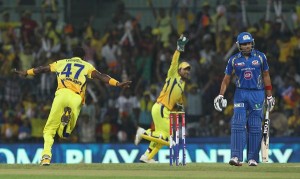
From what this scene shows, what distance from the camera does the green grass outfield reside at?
15.7 m

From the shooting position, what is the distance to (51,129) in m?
17.6

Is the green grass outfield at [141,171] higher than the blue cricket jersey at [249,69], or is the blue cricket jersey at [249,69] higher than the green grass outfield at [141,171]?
the blue cricket jersey at [249,69]

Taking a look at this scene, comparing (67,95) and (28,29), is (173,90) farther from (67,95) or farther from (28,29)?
(28,29)

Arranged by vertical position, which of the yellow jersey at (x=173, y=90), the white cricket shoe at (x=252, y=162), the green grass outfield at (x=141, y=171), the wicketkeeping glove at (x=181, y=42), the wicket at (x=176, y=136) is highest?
the wicketkeeping glove at (x=181, y=42)

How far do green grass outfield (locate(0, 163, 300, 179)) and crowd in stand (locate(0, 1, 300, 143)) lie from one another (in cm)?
681

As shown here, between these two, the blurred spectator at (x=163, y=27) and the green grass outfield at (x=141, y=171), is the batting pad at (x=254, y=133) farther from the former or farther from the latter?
the blurred spectator at (x=163, y=27)

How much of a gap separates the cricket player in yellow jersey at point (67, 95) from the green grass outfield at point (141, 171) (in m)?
0.56

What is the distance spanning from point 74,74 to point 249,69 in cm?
283

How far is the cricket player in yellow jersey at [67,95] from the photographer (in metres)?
17.6

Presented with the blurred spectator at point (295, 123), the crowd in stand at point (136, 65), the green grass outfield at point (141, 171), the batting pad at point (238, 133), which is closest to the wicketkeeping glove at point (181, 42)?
the batting pad at point (238, 133)

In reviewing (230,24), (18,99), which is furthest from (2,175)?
(230,24)

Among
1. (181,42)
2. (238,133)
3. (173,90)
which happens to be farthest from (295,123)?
(238,133)

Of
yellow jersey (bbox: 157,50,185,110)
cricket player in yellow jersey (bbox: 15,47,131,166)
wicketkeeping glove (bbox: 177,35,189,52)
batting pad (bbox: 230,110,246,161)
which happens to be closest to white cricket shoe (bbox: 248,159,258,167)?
batting pad (bbox: 230,110,246,161)

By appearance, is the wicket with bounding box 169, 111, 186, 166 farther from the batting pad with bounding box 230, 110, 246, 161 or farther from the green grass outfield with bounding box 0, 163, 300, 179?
the batting pad with bounding box 230, 110, 246, 161
